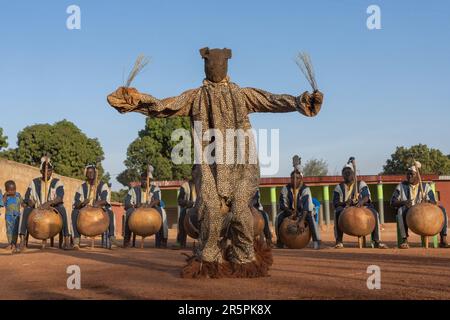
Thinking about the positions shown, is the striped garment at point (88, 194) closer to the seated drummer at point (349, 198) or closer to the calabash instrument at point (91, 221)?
the calabash instrument at point (91, 221)

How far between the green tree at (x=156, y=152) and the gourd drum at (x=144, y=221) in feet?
92.7

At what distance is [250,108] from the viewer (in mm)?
7008

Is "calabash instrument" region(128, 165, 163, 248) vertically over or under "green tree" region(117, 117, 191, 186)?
under

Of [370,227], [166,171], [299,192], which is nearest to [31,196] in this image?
[299,192]

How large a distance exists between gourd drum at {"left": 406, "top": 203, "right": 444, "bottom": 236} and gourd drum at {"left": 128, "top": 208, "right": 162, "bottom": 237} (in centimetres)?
562

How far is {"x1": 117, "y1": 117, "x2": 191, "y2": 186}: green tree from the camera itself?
42.2 m

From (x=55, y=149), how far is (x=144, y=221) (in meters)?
35.1

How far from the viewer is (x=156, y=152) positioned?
1692 inches

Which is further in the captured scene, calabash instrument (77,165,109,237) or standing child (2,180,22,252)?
standing child (2,180,22,252)

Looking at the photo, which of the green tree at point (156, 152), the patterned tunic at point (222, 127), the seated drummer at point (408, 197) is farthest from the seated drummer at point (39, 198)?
the green tree at point (156, 152)

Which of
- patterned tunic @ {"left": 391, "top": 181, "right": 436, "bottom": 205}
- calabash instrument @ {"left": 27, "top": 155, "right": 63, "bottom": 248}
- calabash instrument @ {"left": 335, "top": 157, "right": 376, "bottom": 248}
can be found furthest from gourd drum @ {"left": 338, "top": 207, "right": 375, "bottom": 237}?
calabash instrument @ {"left": 27, "top": 155, "right": 63, "bottom": 248}

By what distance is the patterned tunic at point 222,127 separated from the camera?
21.3ft

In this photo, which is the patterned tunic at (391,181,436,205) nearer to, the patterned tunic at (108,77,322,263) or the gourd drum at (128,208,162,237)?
the gourd drum at (128,208,162,237)

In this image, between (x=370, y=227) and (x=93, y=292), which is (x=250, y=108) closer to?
(x=93, y=292)
